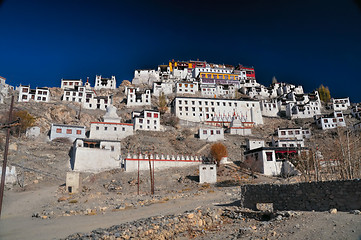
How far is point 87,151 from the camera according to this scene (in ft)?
137

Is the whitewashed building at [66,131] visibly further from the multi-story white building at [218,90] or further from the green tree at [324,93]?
the green tree at [324,93]

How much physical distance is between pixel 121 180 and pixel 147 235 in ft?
87.4

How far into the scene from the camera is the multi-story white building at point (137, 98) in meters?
76.9

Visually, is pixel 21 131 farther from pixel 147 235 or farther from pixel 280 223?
pixel 280 223

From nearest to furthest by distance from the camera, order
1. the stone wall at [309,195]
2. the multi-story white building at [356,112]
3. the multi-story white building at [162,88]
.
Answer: the stone wall at [309,195] → the multi-story white building at [356,112] → the multi-story white building at [162,88]

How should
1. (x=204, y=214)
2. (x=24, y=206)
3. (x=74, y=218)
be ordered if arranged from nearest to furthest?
(x=204, y=214) → (x=74, y=218) → (x=24, y=206)

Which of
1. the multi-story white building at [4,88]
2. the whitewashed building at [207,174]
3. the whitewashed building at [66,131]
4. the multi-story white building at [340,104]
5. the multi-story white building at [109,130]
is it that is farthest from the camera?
the multi-story white building at [340,104]

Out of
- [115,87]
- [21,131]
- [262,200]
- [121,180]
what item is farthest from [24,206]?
[115,87]

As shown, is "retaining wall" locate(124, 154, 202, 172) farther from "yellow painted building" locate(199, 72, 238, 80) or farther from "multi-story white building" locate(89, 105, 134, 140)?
"yellow painted building" locate(199, 72, 238, 80)

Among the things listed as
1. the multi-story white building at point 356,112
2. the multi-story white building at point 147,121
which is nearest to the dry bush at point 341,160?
the multi-story white building at point 147,121

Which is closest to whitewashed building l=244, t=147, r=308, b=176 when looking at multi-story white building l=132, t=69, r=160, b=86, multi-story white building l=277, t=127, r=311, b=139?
multi-story white building l=277, t=127, r=311, b=139

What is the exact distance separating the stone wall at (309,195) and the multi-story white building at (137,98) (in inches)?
2572

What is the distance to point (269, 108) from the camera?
83.4 metres

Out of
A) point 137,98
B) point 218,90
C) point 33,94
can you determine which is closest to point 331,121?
point 218,90
